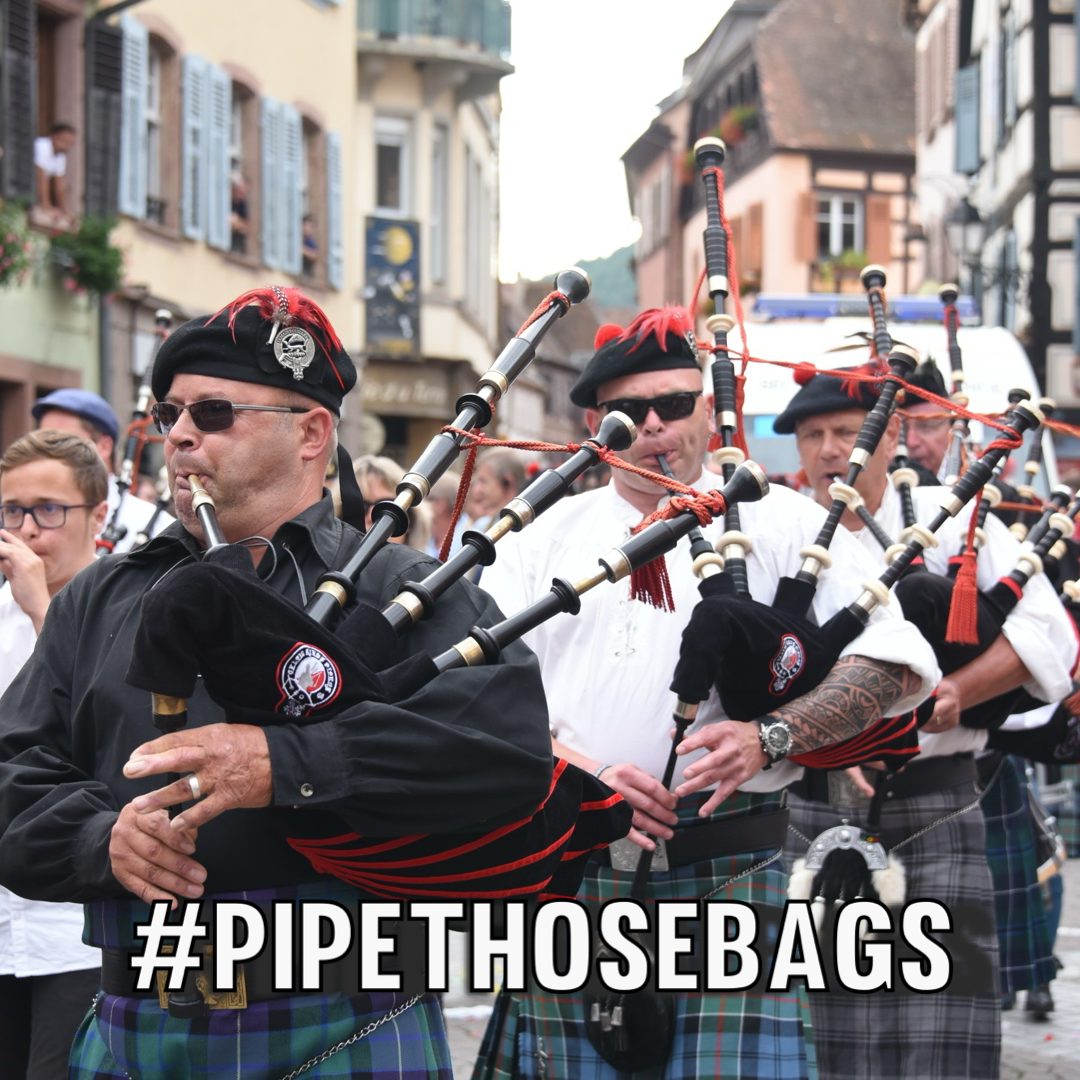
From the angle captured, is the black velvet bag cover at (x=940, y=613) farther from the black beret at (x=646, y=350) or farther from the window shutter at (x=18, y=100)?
the window shutter at (x=18, y=100)

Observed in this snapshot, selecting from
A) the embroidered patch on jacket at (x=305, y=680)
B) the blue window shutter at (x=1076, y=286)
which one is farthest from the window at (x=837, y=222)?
the embroidered patch on jacket at (x=305, y=680)

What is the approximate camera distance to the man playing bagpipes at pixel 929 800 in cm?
459

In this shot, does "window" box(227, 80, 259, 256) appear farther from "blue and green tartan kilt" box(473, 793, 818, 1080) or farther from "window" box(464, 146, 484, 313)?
"blue and green tartan kilt" box(473, 793, 818, 1080)

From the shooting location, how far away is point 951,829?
484cm

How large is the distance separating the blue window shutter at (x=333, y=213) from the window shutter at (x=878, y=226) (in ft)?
51.4

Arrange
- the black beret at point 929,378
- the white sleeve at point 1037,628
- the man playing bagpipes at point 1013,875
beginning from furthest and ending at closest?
the man playing bagpipes at point 1013,875, the black beret at point 929,378, the white sleeve at point 1037,628

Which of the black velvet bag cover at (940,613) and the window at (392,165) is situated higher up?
the window at (392,165)

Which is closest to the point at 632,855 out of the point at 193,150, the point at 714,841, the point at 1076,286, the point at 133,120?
the point at 714,841

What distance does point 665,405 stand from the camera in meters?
4.03

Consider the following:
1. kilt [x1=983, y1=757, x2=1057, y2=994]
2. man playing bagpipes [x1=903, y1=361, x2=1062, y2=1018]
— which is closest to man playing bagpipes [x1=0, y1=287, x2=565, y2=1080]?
man playing bagpipes [x1=903, y1=361, x2=1062, y2=1018]

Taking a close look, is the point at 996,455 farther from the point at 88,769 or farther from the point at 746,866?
the point at 88,769

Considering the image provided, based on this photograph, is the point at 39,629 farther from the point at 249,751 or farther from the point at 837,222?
the point at 837,222

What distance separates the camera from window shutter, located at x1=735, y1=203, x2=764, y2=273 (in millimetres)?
36938

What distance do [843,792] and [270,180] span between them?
52.4 feet
